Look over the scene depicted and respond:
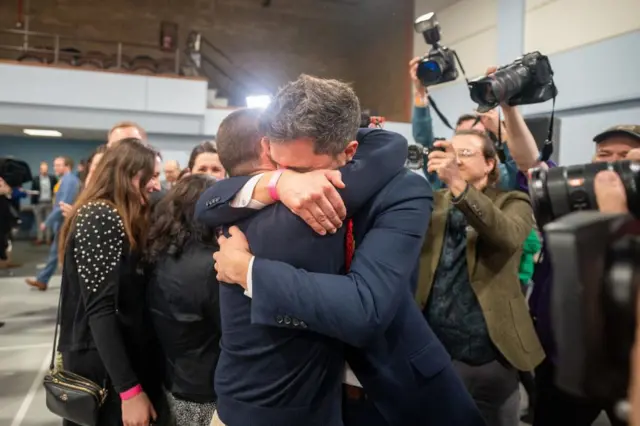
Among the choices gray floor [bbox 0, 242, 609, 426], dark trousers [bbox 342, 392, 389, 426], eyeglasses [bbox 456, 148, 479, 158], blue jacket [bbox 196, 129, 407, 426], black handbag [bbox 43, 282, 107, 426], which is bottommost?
gray floor [bbox 0, 242, 609, 426]

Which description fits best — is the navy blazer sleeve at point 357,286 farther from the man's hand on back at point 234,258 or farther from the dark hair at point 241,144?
the dark hair at point 241,144

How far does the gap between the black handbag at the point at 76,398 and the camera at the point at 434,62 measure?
1.59m

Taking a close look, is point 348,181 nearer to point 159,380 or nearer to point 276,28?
point 159,380

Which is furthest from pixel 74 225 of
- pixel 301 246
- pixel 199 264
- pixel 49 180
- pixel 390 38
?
pixel 390 38

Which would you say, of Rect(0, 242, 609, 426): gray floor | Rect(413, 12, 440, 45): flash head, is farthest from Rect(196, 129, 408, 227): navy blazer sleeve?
Rect(0, 242, 609, 426): gray floor

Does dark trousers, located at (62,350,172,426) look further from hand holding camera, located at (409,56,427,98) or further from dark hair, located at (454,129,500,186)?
hand holding camera, located at (409,56,427,98)

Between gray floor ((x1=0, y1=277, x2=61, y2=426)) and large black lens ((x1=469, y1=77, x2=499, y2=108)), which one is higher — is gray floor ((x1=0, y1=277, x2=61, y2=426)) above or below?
below

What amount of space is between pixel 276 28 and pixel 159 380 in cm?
1140

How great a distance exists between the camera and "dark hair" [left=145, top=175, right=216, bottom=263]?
4.73 ft

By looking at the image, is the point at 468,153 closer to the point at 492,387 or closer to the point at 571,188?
the point at 492,387

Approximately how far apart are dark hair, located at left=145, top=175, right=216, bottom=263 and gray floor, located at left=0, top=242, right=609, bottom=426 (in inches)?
74.0

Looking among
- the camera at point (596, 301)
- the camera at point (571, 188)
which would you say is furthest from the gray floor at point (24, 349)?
the camera at point (596, 301)

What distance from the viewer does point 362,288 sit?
0.84 meters

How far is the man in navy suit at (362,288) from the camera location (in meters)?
0.83
